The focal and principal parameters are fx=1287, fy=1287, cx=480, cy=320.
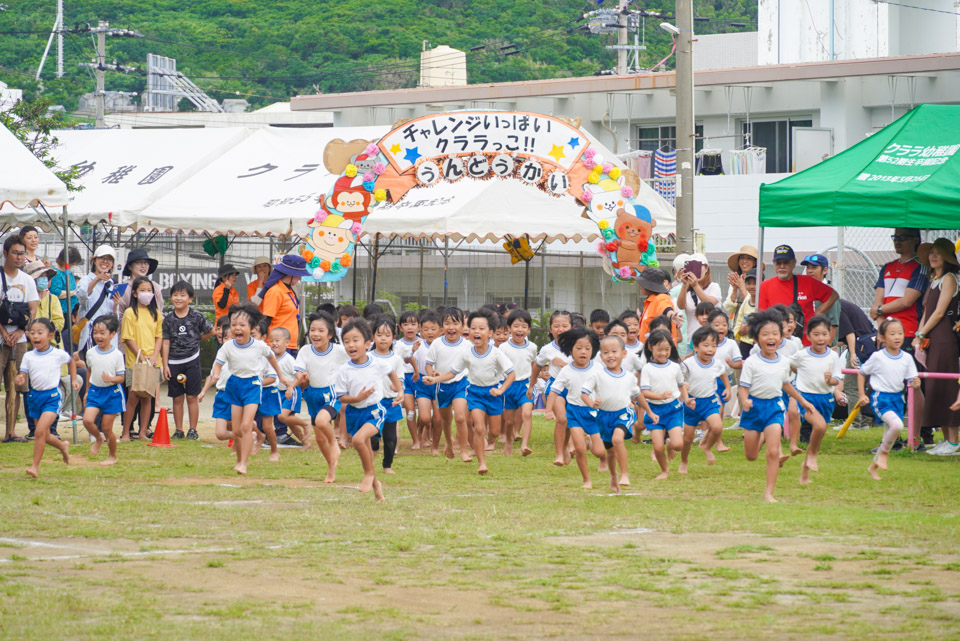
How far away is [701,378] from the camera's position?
38.8ft

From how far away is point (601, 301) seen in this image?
82.3ft

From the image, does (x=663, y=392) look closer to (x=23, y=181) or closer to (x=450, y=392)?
(x=450, y=392)

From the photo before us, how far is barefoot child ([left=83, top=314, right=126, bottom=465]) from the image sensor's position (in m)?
12.1

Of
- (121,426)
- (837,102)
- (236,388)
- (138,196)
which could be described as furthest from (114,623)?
(837,102)

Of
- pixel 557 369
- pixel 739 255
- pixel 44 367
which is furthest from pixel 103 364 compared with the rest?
pixel 739 255

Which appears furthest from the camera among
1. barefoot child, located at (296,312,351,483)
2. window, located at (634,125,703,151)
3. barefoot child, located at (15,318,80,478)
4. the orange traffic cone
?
window, located at (634,125,703,151)

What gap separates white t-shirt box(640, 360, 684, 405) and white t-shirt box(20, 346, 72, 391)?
517 centimetres

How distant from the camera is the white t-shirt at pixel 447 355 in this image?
12852 millimetres

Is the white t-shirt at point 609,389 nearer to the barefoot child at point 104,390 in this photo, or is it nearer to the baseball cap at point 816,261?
the baseball cap at point 816,261

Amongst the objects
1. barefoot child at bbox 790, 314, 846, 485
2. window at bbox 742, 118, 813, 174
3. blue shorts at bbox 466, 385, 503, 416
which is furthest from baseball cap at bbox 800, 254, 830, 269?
window at bbox 742, 118, 813, 174

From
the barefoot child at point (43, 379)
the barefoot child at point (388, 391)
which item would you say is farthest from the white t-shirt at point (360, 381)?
the barefoot child at point (43, 379)

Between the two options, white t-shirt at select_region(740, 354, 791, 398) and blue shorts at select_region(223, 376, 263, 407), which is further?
blue shorts at select_region(223, 376, 263, 407)

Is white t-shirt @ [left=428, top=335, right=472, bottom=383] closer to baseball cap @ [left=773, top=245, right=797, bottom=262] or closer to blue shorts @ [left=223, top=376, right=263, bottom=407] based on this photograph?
blue shorts @ [left=223, top=376, right=263, bottom=407]

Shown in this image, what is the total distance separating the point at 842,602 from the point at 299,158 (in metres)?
15.8
